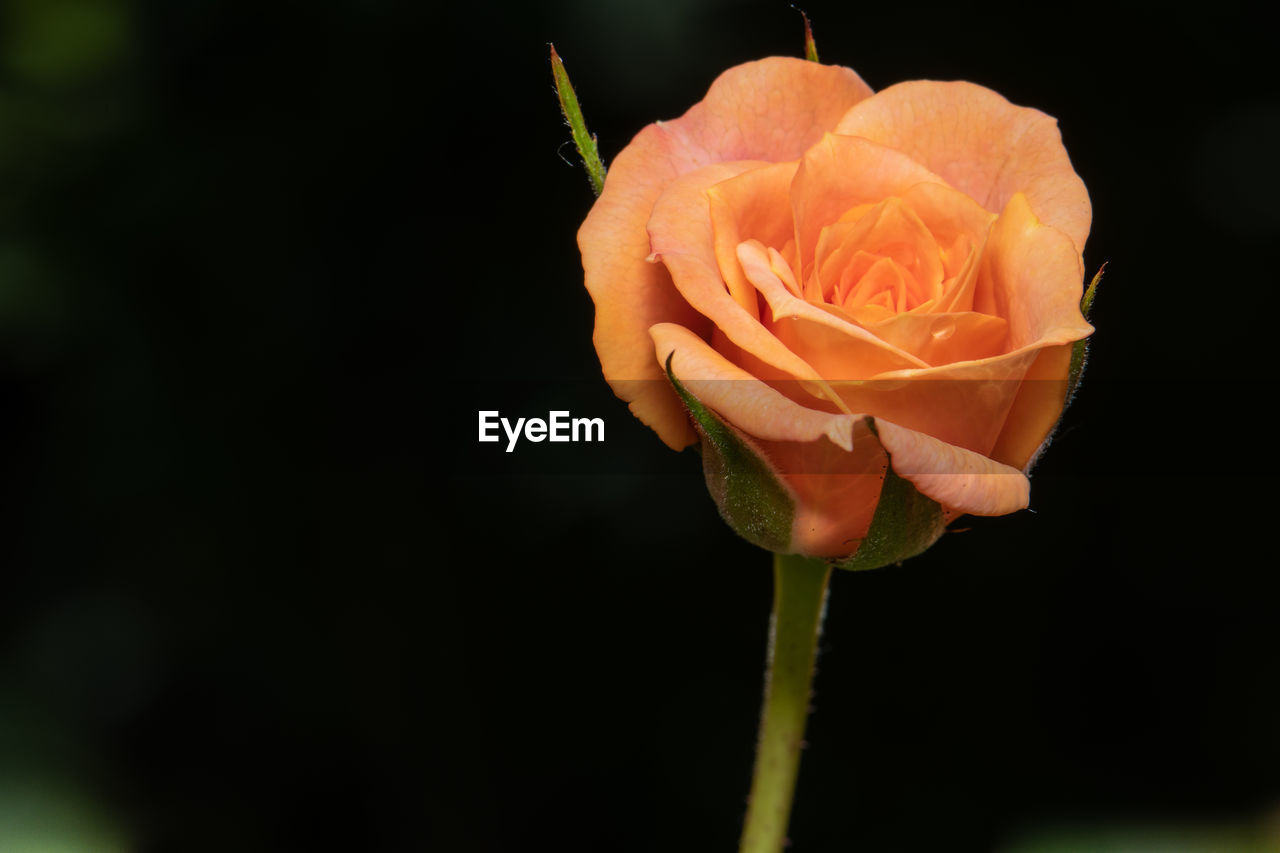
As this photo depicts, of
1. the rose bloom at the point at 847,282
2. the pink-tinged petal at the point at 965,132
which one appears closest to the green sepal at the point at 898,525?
the rose bloom at the point at 847,282

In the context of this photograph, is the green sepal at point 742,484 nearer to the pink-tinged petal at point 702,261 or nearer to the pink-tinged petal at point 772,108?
the pink-tinged petal at point 702,261

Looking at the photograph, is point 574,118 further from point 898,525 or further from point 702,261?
point 898,525

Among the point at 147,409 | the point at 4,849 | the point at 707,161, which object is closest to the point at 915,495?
the point at 707,161

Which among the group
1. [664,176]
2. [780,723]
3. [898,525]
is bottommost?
[780,723]

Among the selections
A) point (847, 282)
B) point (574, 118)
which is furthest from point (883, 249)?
point (574, 118)

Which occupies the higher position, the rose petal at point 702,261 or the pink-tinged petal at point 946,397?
the rose petal at point 702,261

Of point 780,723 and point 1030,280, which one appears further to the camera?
point 780,723
